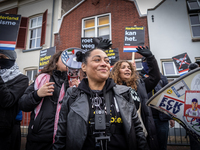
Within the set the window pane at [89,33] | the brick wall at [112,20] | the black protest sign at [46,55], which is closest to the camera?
the black protest sign at [46,55]

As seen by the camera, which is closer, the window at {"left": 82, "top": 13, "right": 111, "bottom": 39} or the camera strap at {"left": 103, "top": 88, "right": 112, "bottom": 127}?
the camera strap at {"left": 103, "top": 88, "right": 112, "bottom": 127}

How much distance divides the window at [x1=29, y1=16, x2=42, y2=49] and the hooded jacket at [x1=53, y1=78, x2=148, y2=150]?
9.42m

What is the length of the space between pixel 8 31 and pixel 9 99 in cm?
307

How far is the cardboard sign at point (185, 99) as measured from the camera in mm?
996

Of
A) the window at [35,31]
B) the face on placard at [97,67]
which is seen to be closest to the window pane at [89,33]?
the window at [35,31]

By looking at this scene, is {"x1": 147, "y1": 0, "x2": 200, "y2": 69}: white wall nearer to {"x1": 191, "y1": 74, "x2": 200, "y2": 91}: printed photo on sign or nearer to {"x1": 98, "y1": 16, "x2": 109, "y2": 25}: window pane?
{"x1": 98, "y1": 16, "x2": 109, "y2": 25}: window pane

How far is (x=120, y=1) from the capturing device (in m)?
8.10

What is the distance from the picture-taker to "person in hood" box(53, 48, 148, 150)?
Result: 1.23 m

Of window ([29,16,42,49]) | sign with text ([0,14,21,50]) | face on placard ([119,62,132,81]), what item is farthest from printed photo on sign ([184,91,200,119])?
window ([29,16,42,49])

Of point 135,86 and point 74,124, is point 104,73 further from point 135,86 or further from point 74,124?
point 135,86

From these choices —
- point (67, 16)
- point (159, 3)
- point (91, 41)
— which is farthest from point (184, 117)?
point (67, 16)

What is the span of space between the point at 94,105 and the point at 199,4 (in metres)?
8.75

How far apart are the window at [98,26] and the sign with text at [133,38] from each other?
3.64m

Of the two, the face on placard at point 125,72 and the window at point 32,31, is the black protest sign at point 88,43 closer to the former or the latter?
the face on placard at point 125,72
